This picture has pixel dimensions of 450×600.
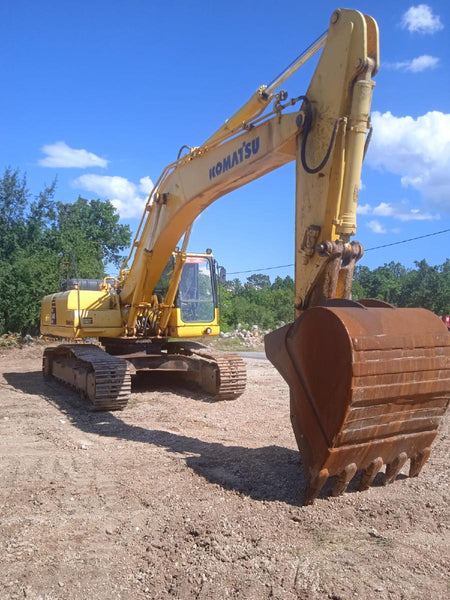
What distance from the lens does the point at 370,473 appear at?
4.16 m

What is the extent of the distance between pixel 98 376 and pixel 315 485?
455 cm

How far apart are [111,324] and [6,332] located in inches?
527

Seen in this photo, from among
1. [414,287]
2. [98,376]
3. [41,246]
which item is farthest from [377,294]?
[98,376]

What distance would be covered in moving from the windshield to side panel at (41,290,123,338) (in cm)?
120

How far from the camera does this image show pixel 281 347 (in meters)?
4.49

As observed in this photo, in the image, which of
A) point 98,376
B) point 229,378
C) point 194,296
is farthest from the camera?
point 194,296

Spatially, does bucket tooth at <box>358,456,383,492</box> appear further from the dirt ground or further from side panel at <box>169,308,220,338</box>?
side panel at <box>169,308,220,338</box>

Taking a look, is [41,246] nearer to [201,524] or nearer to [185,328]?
[185,328]

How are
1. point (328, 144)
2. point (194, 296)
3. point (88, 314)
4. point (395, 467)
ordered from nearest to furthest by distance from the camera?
1. point (395, 467)
2. point (328, 144)
3. point (88, 314)
4. point (194, 296)

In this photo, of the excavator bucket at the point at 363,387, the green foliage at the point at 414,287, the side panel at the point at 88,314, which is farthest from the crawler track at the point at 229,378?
the green foliage at the point at 414,287

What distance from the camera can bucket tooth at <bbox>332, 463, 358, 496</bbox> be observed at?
3975 mm

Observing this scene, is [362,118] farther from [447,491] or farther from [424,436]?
[447,491]

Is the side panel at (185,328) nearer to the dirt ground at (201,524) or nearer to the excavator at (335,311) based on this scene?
the excavator at (335,311)

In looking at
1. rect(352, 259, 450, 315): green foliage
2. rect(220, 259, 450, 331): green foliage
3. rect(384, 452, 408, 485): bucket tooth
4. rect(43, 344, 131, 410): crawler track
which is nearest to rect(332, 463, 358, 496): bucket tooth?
rect(384, 452, 408, 485): bucket tooth
